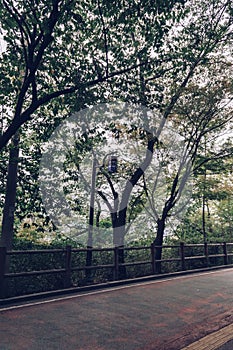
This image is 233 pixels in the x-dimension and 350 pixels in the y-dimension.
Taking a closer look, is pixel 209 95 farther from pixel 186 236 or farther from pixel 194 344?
pixel 186 236

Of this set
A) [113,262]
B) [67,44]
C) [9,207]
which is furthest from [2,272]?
[67,44]

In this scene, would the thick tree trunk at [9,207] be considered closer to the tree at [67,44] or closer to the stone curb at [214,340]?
the tree at [67,44]

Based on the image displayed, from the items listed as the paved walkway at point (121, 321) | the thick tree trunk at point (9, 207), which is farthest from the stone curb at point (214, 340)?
the thick tree trunk at point (9, 207)

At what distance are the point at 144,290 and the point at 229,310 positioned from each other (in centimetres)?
282

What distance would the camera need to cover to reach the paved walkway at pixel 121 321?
4617 mm

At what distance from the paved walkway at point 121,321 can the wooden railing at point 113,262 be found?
0.83 meters

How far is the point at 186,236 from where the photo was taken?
25.3 m

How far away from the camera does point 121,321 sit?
5.80m

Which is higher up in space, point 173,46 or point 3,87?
point 173,46

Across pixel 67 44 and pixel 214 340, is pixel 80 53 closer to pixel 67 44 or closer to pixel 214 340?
pixel 67 44

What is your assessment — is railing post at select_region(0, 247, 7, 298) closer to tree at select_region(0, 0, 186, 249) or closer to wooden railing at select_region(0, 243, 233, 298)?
wooden railing at select_region(0, 243, 233, 298)

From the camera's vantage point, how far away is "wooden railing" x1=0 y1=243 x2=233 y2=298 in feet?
24.9

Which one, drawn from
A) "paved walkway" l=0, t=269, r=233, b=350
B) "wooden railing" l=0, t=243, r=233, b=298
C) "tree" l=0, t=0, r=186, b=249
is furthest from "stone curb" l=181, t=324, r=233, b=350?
"tree" l=0, t=0, r=186, b=249

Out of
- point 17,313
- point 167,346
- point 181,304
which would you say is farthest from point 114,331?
point 181,304
